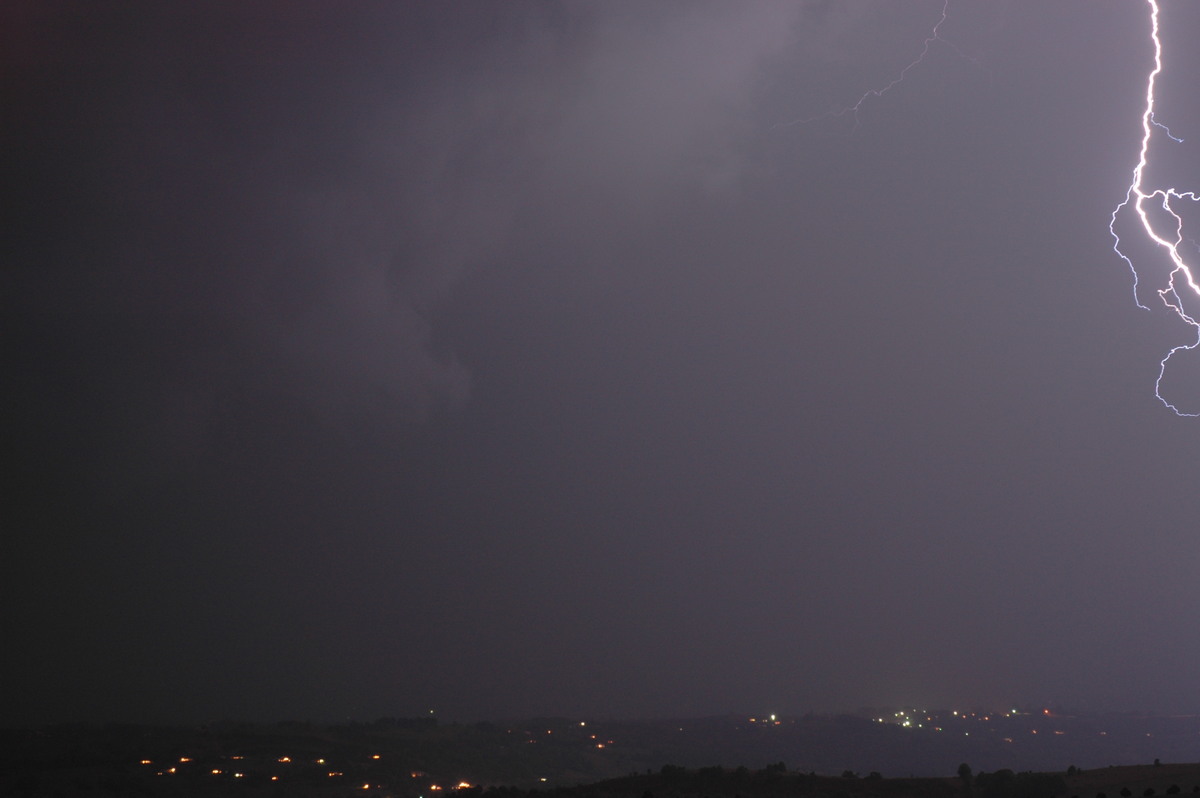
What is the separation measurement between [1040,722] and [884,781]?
80.2 m

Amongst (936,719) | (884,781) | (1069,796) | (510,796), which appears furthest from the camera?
(936,719)

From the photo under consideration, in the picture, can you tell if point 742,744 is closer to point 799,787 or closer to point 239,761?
point 239,761

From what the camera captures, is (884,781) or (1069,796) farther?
(884,781)

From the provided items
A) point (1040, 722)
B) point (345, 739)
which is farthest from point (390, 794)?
point (1040, 722)

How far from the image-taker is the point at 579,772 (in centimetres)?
5497

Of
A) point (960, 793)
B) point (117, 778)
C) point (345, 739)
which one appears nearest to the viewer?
point (960, 793)

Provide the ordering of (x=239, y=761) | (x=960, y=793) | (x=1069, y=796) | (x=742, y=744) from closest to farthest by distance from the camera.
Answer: (x=1069, y=796), (x=960, y=793), (x=239, y=761), (x=742, y=744)

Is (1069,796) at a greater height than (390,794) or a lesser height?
greater

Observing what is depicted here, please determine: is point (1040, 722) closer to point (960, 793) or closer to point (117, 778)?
point (960, 793)

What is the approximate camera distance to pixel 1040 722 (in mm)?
87812

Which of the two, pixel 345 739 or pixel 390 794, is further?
pixel 345 739

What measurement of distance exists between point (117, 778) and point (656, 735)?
49.4 meters

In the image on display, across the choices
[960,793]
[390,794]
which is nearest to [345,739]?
[390,794]

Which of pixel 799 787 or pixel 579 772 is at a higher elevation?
pixel 799 787
